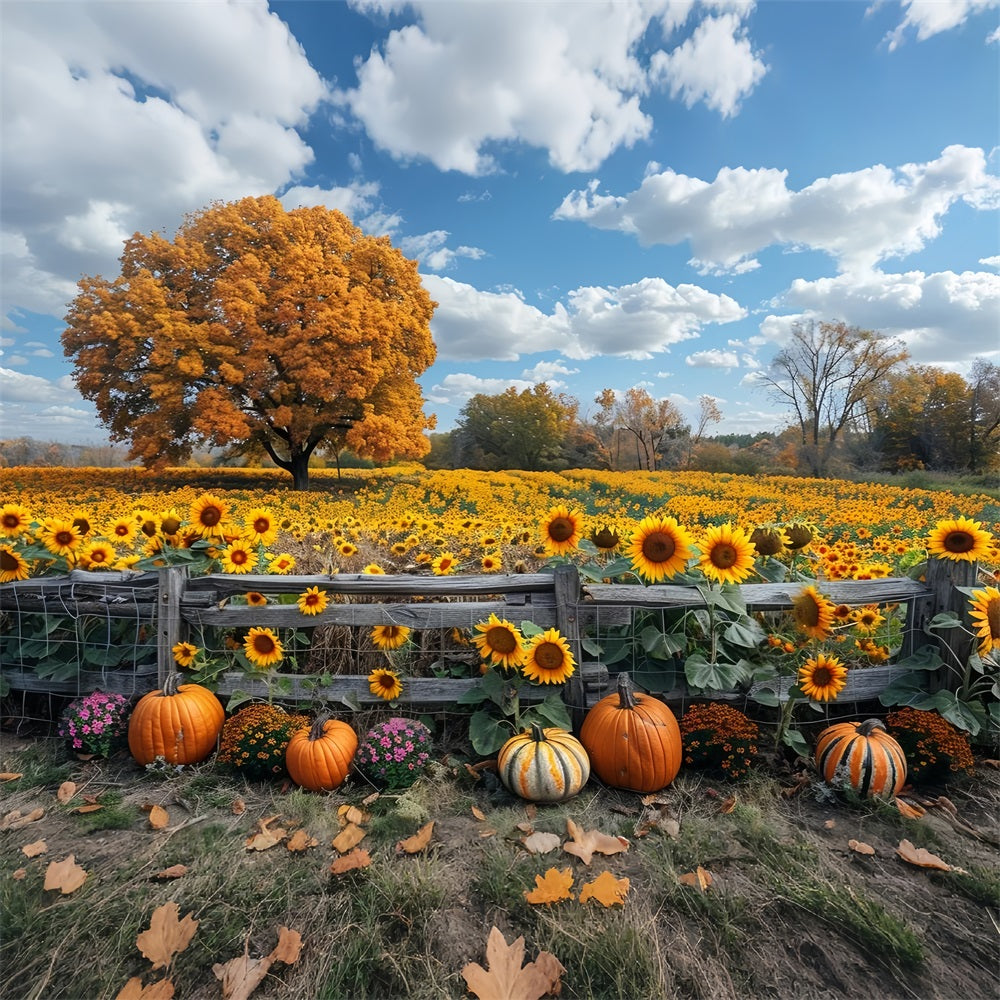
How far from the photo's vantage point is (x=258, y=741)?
2.86 meters

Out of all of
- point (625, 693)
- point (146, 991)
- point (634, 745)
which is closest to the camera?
point (146, 991)

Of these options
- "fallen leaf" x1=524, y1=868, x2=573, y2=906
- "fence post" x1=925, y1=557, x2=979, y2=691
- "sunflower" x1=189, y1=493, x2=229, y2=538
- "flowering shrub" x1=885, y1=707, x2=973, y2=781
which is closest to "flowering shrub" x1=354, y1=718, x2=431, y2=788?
"fallen leaf" x1=524, y1=868, x2=573, y2=906

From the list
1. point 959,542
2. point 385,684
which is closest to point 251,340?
point 385,684

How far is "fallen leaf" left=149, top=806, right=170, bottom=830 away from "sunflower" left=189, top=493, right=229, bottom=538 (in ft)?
4.95

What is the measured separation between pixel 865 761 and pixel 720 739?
623 millimetres

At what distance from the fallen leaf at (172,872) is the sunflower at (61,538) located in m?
2.22

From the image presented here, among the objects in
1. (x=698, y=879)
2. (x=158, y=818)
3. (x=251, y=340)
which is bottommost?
(x=158, y=818)

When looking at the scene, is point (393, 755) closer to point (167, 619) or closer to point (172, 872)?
point (172, 872)

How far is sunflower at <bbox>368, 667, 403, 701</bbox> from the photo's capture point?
3.06 metres

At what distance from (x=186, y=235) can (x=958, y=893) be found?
23326 millimetres

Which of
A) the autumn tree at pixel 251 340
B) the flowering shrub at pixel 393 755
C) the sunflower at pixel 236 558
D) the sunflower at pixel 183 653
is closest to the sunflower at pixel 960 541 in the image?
the flowering shrub at pixel 393 755

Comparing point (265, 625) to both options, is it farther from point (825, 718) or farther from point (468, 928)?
point (825, 718)

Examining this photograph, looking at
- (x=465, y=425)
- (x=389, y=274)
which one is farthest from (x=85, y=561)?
(x=465, y=425)

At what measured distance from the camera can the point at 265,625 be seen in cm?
321
